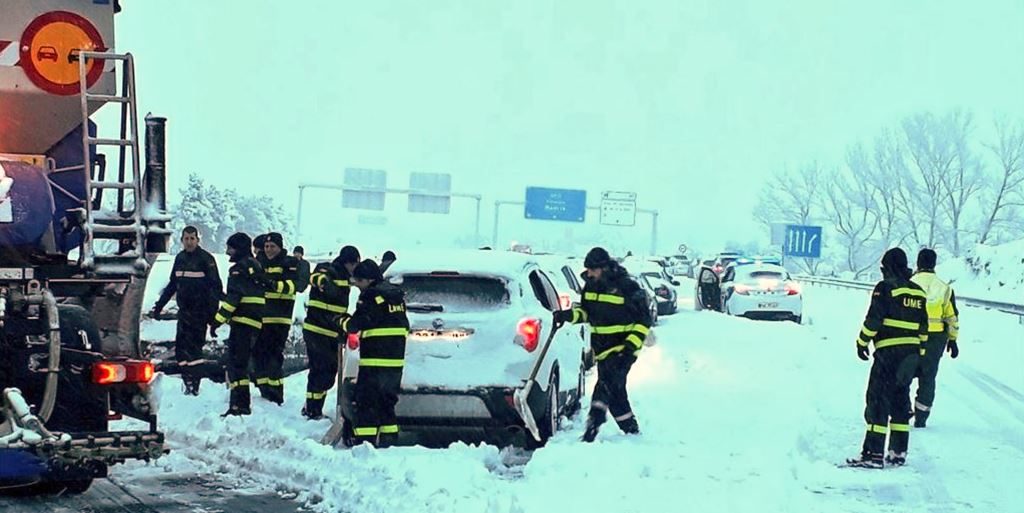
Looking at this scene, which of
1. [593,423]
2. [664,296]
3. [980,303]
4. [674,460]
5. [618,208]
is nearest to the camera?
[674,460]

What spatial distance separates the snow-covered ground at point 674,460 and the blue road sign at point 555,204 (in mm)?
44131

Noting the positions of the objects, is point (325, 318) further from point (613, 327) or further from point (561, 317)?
point (613, 327)

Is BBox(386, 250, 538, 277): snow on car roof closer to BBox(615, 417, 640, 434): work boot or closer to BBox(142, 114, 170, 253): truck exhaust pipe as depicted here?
BBox(615, 417, 640, 434): work boot

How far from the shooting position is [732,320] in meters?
23.9

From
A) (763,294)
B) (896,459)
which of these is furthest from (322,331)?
(763,294)

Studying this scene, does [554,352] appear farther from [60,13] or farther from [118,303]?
[60,13]

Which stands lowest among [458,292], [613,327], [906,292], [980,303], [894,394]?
[980,303]

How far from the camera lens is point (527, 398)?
9.56 m

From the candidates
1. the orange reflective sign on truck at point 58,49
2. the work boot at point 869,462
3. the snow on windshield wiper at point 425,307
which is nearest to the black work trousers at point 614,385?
the snow on windshield wiper at point 425,307

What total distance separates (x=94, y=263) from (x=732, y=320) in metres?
18.4

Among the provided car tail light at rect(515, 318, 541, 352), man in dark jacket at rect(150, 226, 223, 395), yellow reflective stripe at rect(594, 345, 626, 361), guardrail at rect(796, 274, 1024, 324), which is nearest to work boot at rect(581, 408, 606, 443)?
yellow reflective stripe at rect(594, 345, 626, 361)

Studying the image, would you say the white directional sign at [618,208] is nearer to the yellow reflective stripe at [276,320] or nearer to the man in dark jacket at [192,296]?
the man in dark jacket at [192,296]

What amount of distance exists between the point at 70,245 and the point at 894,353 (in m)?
6.48

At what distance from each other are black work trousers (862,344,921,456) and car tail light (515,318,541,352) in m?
2.80
